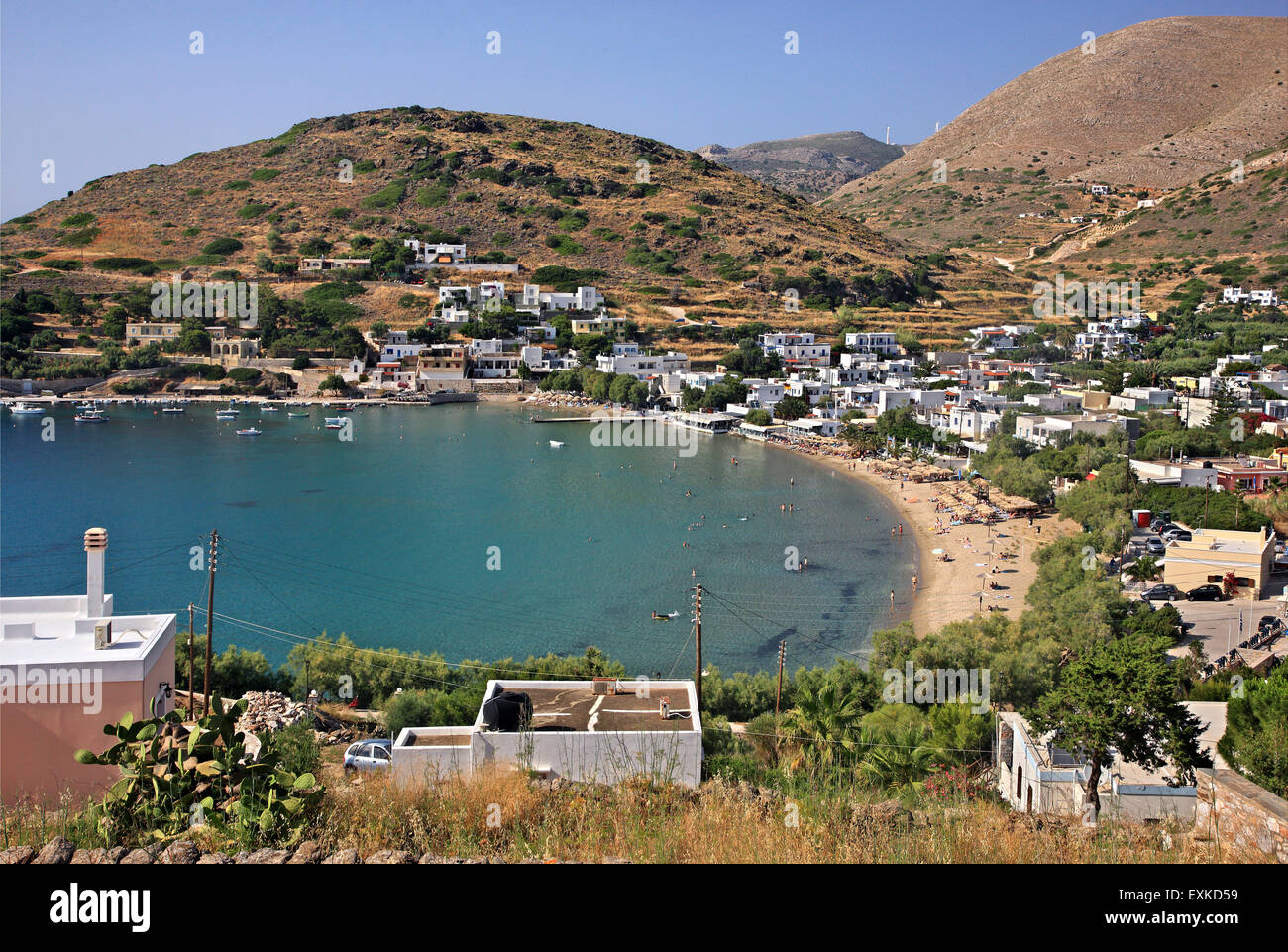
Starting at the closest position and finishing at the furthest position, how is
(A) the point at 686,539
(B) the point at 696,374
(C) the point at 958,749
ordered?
(C) the point at 958,749
(A) the point at 686,539
(B) the point at 696,374

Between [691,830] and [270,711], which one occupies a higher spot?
[691,830]

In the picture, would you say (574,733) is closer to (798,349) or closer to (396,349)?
(798,349)

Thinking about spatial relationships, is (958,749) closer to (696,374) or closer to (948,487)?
(948,487)

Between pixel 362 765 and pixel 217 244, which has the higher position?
pixel 217 244

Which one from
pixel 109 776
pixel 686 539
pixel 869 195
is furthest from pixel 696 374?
pixel 869 195

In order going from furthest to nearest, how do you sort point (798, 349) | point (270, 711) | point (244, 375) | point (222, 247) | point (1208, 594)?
point (222, 247)
point (244, 375)
point (798, 349)
point (1208, 594)
point (270, 711)

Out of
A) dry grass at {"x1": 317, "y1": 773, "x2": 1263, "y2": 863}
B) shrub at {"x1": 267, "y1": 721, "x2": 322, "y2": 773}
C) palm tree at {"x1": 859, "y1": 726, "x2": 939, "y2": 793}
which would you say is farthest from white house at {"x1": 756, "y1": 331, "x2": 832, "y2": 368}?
dry grass at {"x1": 317, "y1": 773, "x2": 1263, "y2": 863}

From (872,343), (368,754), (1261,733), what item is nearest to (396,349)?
(872,343)

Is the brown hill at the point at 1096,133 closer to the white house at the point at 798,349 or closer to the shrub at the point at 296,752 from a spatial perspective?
the white house at the point at 798,349
